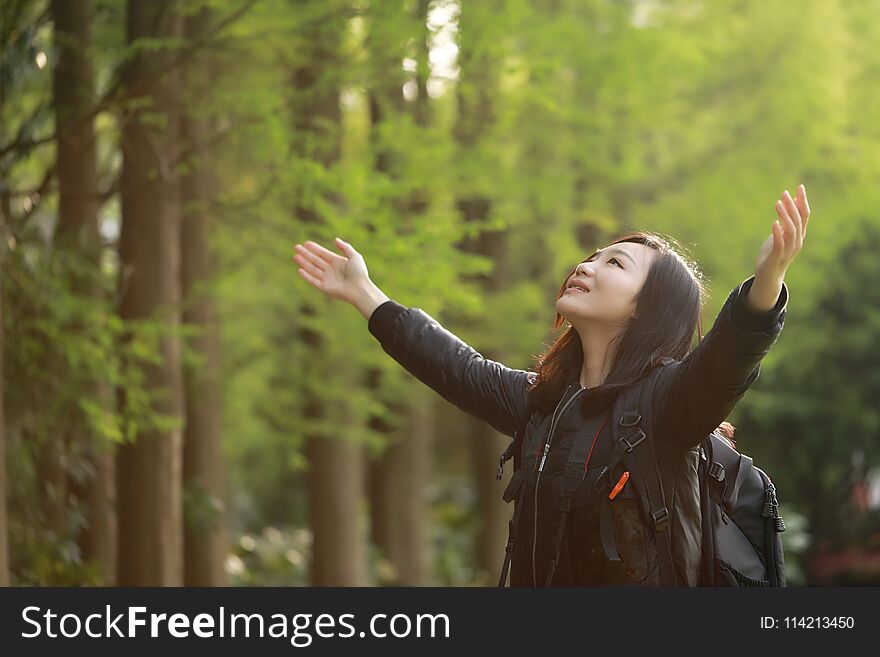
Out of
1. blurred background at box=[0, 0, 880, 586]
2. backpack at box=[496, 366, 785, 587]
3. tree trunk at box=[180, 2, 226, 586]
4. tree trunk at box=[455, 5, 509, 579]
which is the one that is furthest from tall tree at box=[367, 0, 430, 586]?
backpack at box=[496, 366, 785, 587]

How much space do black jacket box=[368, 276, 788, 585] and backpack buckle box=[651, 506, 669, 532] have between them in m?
0.06

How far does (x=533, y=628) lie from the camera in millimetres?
3434

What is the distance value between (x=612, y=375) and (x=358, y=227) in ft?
15.7

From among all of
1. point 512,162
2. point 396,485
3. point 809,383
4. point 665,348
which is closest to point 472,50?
point 665,348

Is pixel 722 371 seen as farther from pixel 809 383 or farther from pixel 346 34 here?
pixel 809 383

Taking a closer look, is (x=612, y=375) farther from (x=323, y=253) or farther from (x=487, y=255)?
(x=487, y=255)

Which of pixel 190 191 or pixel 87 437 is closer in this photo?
pixel 87 437

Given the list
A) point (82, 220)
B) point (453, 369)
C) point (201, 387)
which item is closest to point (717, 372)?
point (453, 369)

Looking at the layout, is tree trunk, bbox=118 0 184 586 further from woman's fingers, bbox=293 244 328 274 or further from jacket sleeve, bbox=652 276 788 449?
jacket sleeve, bbox=652 276 788 449

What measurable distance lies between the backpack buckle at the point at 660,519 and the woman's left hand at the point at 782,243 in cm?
65

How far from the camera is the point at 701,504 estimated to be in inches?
123

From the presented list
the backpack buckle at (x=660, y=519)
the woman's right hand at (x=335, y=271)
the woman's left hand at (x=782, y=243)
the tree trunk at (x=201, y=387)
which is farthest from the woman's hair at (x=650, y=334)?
the tree trunk at (x=201, y=387)

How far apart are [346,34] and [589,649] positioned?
580 cm

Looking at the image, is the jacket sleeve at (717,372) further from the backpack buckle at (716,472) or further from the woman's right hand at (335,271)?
the woman's right hand at (335,271)
